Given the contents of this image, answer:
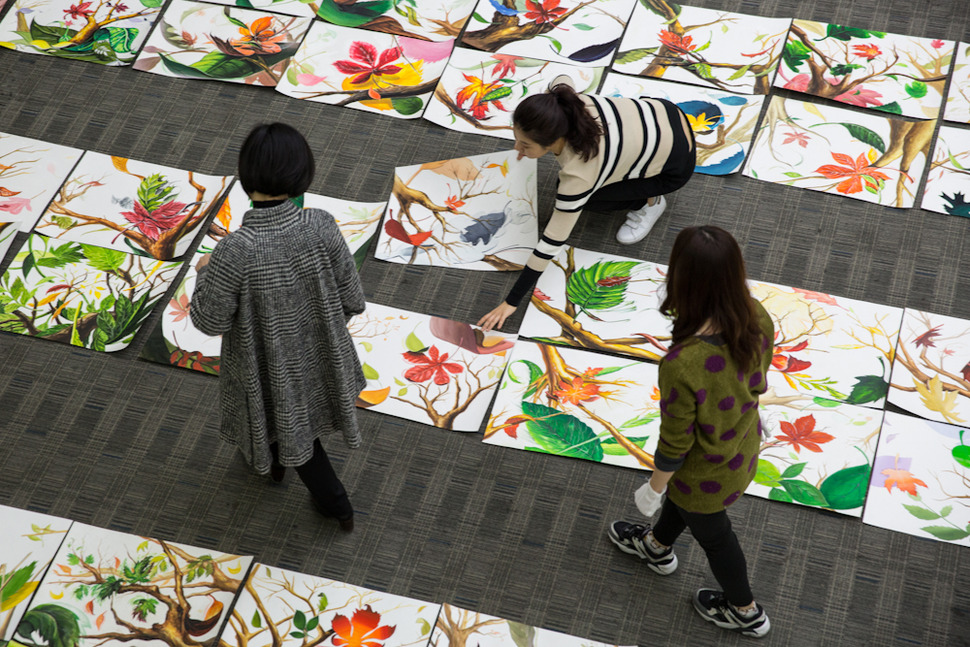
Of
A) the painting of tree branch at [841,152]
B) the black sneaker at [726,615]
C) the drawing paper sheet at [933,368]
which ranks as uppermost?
the painting of tree branch at [841,152]

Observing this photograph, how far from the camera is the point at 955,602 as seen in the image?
1824 millimetres

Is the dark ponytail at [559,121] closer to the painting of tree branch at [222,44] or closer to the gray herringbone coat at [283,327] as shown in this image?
the gray herringbone coat at [283,327]

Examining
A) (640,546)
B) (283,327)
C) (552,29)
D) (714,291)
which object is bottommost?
(640,546)

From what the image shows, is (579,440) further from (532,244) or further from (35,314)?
(35,314)

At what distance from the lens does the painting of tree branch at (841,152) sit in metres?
2.41

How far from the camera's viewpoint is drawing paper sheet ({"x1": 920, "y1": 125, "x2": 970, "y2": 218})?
7.79ft

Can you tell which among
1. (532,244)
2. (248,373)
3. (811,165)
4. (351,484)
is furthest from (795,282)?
(248,373)

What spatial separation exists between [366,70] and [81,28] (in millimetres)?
943

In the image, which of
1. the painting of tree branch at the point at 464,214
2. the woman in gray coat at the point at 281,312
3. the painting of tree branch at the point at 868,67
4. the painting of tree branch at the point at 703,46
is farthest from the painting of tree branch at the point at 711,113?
the woman in gray coat at the point at 281,312

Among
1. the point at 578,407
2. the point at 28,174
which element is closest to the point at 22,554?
the point at 28,174

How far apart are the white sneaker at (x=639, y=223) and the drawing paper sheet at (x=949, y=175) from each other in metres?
0.72

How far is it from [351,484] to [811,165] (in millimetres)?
1510

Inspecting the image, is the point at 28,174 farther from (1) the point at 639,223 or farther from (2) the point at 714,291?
(2) the point at 714,291

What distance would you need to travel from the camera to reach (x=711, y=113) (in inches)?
99.7
